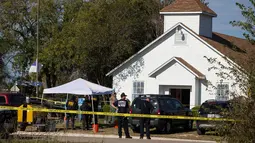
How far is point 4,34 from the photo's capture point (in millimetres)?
53125

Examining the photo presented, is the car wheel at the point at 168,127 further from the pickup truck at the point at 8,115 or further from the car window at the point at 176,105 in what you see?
the pickup truck at the point at 8,115

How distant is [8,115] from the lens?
2084 cm

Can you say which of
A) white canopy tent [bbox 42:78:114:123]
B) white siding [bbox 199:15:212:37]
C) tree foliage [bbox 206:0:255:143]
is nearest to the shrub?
tree foliage [bbox 206:0:255:143]

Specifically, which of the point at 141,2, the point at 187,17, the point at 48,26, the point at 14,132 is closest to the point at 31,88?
the point at 48,26

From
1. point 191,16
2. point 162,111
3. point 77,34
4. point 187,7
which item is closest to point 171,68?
point 191,16

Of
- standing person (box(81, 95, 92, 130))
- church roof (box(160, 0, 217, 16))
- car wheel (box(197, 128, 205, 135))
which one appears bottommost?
car wheel (box(197, 128, 205, 135))

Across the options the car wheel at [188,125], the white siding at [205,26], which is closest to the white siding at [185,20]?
the white siding at [205,26]

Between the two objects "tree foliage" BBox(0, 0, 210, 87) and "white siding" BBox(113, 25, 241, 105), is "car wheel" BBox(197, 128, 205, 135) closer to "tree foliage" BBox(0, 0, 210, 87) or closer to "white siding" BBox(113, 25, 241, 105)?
"white siding" BBox(113, 25, 241, 105)

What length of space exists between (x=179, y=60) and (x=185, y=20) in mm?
4470

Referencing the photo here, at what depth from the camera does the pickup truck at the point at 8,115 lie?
17.3 meters

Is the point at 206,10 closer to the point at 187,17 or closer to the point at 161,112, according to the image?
the point at 187,17

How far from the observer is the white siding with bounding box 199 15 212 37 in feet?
135

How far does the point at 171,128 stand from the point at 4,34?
3062 cm

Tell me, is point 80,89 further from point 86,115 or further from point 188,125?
point 188,125
